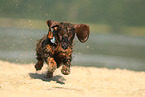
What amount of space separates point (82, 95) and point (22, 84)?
2040 millimetres

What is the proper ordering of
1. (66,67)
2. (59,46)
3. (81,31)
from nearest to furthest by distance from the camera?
(59,46), (66,67), (81,31)

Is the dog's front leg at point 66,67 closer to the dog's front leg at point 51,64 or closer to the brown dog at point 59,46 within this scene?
the brown dog at point 59,46

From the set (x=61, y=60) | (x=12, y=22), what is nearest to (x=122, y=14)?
(x=12, y=22)

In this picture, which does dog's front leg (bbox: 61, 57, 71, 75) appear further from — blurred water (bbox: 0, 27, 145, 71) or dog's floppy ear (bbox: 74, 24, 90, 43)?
dog's floppy ear (bbox: 74, 24, 90, 43)

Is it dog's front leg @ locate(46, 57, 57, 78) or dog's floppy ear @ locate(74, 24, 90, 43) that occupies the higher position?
dog's floppy ear @ locate(74, 24, 90, 43)

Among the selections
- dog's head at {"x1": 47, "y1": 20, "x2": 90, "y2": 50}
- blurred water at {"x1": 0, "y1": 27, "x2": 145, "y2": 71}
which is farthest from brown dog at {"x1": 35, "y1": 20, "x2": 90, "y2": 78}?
blurred water at {"x1": 0, "y1": 27, "x2": 145, "y2": 71}

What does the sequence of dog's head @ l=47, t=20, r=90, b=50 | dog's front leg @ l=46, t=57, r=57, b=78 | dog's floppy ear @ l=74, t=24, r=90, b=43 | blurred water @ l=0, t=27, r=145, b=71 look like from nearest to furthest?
dog's head @ l=47, t=20, r=90, b=50 < dog's front leg @ l=46, t=57, r=57, b=78 < dog's floppy ear @ l=74, t=24, r=90, b=43 < blurred water @ l=0, t=27, r=145, b=71

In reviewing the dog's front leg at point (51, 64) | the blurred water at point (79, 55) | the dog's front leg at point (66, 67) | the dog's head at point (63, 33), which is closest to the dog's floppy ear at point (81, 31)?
the dog's head at point (63, 33)

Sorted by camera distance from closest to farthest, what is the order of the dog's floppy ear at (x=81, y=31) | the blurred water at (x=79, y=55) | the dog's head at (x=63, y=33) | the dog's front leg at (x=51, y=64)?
the dog's head at (x=63, y=33) → the dog's front leg at (x=51, y=64) → the dog's floppy ear at (x=81, y=31) → the blurred water at (x=79, y=55)

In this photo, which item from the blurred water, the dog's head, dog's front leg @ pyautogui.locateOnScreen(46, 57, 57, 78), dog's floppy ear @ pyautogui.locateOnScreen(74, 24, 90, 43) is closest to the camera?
the dog's head

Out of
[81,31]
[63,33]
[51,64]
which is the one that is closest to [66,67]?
[51,64]

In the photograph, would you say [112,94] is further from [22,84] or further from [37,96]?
[22,84]

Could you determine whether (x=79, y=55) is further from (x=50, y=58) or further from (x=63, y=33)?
(x=63, y=33)

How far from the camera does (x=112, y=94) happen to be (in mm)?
6797
